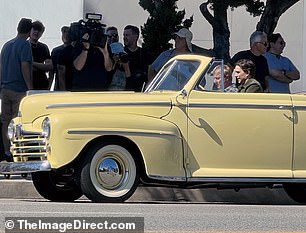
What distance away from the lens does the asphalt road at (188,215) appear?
8867mm

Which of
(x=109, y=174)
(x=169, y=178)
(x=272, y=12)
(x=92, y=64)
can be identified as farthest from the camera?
(x=272, y=12)

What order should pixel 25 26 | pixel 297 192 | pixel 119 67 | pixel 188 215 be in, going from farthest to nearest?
pixel 119 67
pixel 25 26
pixel 297 192
pixel 188 215

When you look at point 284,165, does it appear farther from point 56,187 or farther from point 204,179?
point 56,187

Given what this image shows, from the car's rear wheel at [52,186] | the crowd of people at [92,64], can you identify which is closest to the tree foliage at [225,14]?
the crowd of people at [92,64]

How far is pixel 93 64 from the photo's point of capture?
13953 mm

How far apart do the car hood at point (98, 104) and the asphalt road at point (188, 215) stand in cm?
113

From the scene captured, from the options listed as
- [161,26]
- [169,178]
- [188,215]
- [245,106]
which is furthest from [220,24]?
[188,215]

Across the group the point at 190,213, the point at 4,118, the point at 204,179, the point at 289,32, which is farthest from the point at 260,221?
the point at 289,32

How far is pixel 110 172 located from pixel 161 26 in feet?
19.9

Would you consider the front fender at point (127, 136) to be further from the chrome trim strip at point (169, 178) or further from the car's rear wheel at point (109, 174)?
the car's rear wheel at point (109, 174)

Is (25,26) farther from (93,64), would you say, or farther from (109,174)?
(109,174)

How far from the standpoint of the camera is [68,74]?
14398mm

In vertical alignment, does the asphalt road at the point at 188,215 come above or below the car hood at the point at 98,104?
below

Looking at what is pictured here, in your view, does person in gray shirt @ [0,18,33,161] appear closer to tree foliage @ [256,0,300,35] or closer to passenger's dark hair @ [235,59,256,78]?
passenger's dark hair @ [235,59,256,78]
